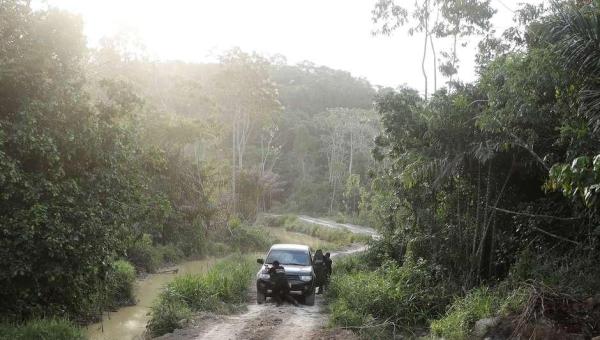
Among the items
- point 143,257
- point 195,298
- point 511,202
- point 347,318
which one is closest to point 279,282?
point 195,298

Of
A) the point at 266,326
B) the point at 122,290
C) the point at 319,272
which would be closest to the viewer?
the point at 266,326

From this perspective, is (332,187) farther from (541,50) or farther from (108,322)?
(541,50)

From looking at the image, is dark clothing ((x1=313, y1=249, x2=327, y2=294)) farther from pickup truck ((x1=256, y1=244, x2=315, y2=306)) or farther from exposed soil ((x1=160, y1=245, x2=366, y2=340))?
exposed soil ((x1=160, y1=245, x2=366, y2=340))

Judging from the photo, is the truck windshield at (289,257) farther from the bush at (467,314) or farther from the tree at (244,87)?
the tree at (244,87)

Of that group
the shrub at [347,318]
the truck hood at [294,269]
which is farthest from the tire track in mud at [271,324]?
the truck hood at [294,269]

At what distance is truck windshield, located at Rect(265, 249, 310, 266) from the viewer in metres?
14.6

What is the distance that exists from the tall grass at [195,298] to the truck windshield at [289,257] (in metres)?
1.32

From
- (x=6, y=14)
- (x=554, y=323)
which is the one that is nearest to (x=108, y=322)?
(x=6, y=14)

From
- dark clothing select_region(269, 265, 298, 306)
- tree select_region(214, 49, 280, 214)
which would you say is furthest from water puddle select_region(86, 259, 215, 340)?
tree select_region(214, 49, 280, 214)

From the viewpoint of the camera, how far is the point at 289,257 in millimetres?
14820

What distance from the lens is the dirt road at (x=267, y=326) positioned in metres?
9.95

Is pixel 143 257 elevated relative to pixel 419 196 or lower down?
lower down

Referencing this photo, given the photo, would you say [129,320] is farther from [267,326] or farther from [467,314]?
[467,314]

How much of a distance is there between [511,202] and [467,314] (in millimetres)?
4047
